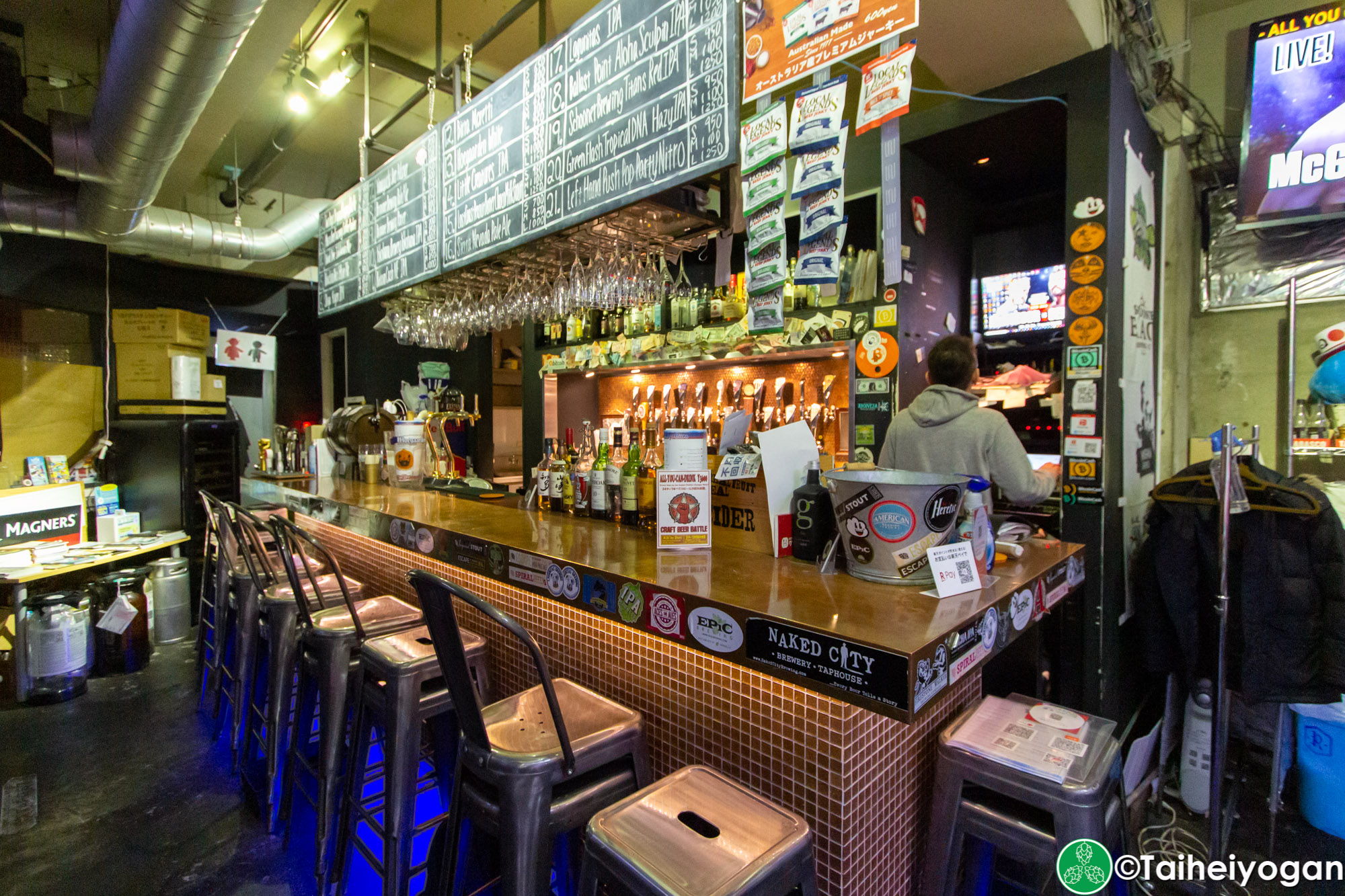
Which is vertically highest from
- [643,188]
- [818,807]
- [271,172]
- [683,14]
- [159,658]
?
[271,172]

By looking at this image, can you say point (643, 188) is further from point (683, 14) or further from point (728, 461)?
point (728, 461)

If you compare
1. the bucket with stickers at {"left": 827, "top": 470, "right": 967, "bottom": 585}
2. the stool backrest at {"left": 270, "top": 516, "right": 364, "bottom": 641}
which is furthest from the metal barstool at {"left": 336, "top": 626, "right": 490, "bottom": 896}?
the bucket with stickers at {"left": 827, "top": 470, "right": 967, "bottom": 585}

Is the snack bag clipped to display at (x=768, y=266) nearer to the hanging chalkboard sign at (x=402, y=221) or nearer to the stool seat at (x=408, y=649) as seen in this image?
the stool seat at (x=408, y=649)

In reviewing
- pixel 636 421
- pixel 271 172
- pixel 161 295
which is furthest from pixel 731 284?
pixel 161 295

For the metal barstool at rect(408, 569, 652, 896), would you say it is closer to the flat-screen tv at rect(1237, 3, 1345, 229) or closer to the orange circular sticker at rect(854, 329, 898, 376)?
the orange circular sticker at rect(854, 329, 898, 376)

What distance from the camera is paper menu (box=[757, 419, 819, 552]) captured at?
1.73m

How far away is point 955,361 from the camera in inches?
108

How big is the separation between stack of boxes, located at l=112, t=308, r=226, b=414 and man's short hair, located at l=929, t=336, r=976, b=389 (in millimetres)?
6155

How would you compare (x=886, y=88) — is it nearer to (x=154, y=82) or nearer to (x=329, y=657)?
(x=329, y=657)

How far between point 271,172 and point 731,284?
14.8 ft

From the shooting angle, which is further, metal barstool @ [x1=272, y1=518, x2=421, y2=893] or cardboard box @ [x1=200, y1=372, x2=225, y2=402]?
cardboard box @ [x1=200, y1=372, x2=225, y2=402]

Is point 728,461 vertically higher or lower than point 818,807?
higher

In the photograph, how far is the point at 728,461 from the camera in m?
1.86

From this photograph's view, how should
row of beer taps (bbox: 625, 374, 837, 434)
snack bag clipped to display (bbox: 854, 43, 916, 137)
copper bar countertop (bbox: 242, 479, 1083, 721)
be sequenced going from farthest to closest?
row of beer taps (bbox: 625, 374, 837, 434) < snack bag clipped to display (bbox: 854, 43, 916, 137) < copper bar countertop (bbox: 242, 479, 1083, 721)
